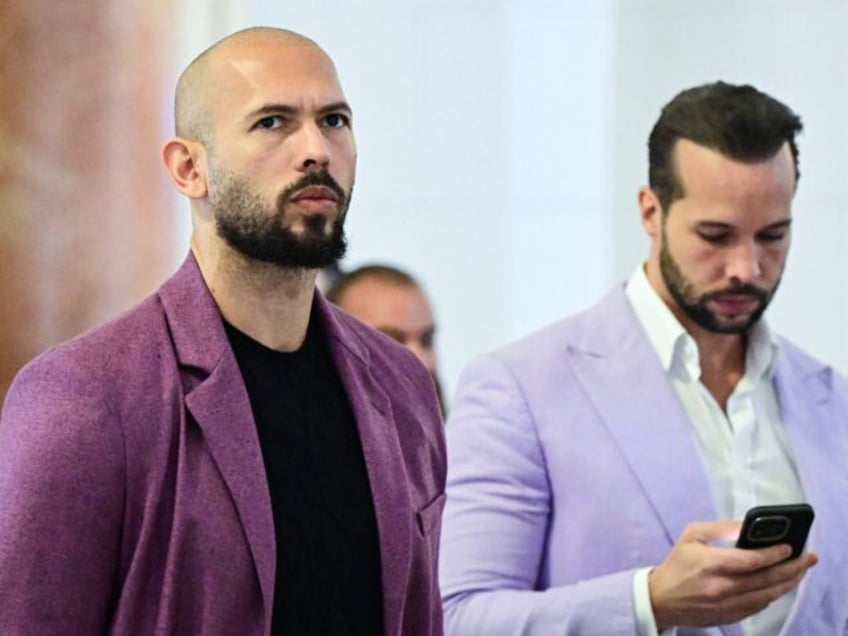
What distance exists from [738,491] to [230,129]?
114cm

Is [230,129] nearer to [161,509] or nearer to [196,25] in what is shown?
[161,509]

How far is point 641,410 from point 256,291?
952 mm

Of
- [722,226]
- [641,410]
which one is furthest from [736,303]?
[641,410]

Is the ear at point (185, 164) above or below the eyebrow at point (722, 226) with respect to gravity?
above

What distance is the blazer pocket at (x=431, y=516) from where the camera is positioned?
2084mm

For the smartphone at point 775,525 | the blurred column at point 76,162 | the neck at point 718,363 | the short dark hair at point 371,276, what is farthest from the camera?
the short dark hair at point 371,276

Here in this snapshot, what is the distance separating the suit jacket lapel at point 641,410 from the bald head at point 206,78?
0.95 meters

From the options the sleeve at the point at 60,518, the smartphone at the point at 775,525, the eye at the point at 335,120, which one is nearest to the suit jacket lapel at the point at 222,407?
the sleeve at the point at 60,518

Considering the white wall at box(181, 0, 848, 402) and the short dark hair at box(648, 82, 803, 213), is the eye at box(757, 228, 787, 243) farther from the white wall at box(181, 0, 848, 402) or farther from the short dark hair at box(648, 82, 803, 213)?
the white wall at box(181, 0, 848, 402)

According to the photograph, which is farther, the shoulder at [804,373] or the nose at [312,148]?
the shoulder at [804,373]

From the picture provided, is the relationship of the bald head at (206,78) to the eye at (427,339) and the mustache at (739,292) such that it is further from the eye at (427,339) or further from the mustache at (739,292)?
the eye at (427,339)

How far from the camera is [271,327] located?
2031 mm

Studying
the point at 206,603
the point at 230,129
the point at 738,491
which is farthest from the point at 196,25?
the point at 206,603

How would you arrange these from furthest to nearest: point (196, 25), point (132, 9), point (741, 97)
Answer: point (196, 25)
point (132, 9)
point (741, 97)
